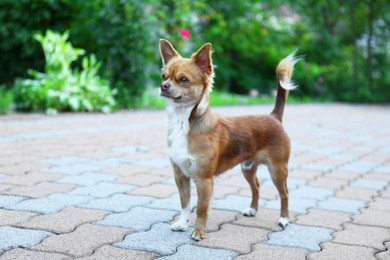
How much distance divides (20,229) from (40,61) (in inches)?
410

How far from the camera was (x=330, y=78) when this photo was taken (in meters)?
19.8

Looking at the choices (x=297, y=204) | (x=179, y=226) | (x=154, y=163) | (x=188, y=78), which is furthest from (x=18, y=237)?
(x=154, y=163)

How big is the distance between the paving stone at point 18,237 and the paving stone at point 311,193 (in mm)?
2336

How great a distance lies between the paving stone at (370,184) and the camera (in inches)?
202

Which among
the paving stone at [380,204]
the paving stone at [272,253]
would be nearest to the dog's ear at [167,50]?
the paving stone at [272,253]

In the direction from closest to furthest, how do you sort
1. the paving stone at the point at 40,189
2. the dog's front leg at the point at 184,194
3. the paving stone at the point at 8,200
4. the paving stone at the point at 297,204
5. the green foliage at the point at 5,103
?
the dog's front leg at the point at 184,194 < the paving stone at the point at 8,200 < the paving stone at the point at 40,189 < the paving stone at the point at 297,204 < the green foliage at the point at 5,103

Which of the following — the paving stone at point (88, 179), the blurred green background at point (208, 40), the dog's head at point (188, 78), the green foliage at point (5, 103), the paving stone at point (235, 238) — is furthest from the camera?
the blurred green background at point (208, 40)

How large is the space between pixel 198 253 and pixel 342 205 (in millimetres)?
1784

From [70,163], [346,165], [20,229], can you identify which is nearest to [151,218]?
[20,229]

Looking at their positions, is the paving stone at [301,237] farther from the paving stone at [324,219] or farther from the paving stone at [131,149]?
the paving stone at [131,149]

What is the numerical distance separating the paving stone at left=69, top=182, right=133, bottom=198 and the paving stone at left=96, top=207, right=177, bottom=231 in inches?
19.3

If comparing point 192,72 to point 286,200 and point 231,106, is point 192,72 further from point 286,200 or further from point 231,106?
point 231,106

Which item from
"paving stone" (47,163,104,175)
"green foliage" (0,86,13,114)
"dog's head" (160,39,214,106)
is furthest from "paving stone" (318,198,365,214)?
"green foliage" (0,86,13,114)

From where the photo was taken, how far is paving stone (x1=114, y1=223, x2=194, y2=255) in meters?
3.02
